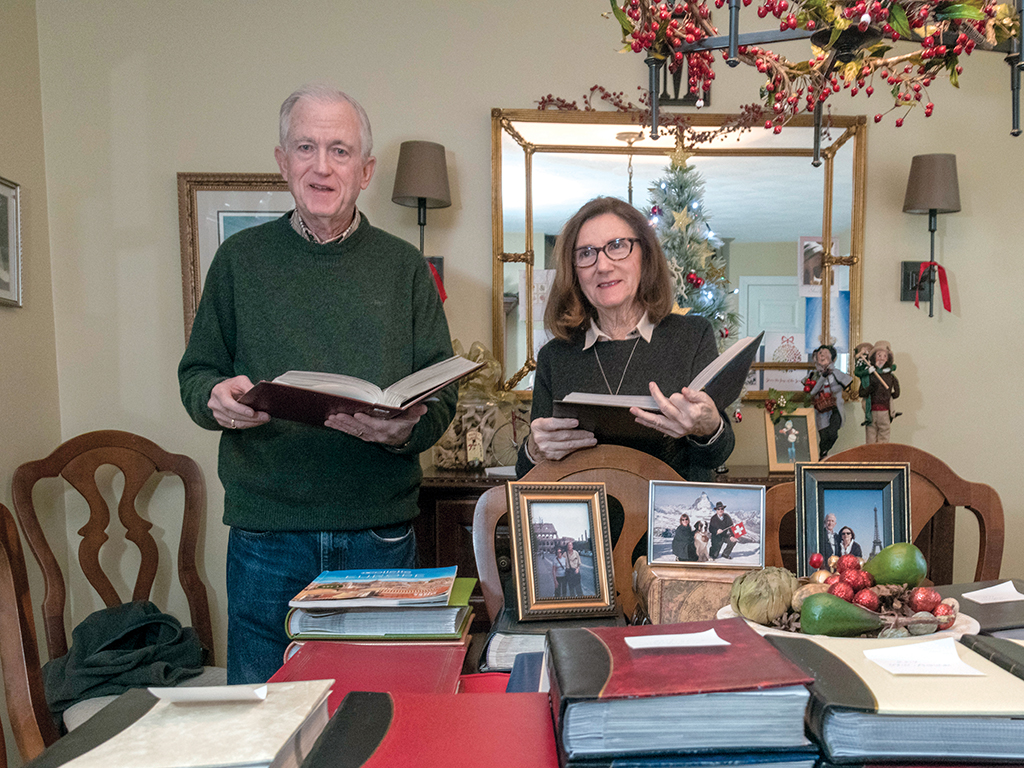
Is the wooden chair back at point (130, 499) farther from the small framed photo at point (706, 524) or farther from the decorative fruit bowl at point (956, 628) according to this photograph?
the decorative fruit bowl at point (956, 628)

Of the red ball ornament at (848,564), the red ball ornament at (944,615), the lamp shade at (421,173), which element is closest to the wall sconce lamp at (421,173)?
the lamp shade at (421,173)

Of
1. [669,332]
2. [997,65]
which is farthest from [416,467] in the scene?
[997,65]

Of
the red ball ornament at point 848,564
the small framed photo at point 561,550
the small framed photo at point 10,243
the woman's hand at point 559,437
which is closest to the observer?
the red ball ornament at point 848,564

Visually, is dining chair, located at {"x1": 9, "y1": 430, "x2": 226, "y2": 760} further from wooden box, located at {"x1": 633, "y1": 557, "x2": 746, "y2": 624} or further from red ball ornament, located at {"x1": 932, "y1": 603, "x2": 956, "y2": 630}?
red ball ornament, located at {"x1": 932, "y1": 603, "x2": 956, "y2": 630}

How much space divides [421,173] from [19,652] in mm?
1781

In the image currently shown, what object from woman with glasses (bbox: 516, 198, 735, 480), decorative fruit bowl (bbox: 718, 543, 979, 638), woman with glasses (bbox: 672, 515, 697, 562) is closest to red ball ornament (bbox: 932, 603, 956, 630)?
decorative fruit bowl (bbox: 718, 543, 979, 638)

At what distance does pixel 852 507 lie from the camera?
1.01 meters

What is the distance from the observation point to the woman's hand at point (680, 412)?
111 cm

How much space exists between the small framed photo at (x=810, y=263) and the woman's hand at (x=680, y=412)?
174 centimetres

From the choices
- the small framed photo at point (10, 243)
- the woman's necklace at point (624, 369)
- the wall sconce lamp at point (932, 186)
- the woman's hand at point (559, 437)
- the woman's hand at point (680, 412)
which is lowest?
the woman's hand at point (559, 437)

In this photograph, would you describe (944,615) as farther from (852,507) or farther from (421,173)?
(421,173)

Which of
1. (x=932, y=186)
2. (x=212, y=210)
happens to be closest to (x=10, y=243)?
(x=212, y=210)

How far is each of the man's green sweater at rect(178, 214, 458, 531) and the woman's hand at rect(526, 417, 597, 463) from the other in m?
0.24

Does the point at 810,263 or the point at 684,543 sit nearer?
the point at 684,543
